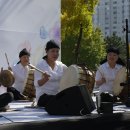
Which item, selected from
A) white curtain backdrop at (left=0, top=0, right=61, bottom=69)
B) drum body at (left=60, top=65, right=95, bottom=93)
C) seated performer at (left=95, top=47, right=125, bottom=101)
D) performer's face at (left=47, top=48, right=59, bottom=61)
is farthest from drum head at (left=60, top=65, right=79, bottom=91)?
white curtain backdrop at (left=0, top=0, right=61, bottom=69)

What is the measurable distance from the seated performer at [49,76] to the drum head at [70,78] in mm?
74

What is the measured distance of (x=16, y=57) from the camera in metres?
7.04

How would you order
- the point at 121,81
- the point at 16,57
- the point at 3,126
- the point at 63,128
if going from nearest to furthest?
the point at 3,126, the point at 63,128, the point at 121,81, the point at 16,57

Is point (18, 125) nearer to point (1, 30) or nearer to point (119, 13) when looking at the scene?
point (1, 30)

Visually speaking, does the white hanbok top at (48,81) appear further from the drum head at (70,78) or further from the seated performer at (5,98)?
the seated performer at (5,98)

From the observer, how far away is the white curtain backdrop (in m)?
6.78

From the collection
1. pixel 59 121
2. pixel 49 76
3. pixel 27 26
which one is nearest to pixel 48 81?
pixel 49 76

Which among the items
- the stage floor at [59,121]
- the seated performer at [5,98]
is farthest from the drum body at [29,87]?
the seated performer at [5,98]

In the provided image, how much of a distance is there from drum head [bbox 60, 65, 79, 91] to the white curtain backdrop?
1431mm

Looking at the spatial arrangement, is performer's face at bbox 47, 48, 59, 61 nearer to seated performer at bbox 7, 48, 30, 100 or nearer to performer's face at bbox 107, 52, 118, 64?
performer's face at bbox 107, 52, 118, 64

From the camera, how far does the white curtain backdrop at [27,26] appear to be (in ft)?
22.2

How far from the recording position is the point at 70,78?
18.3 ft

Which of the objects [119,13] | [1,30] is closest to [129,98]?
[1,30]

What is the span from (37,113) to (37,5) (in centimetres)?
305
